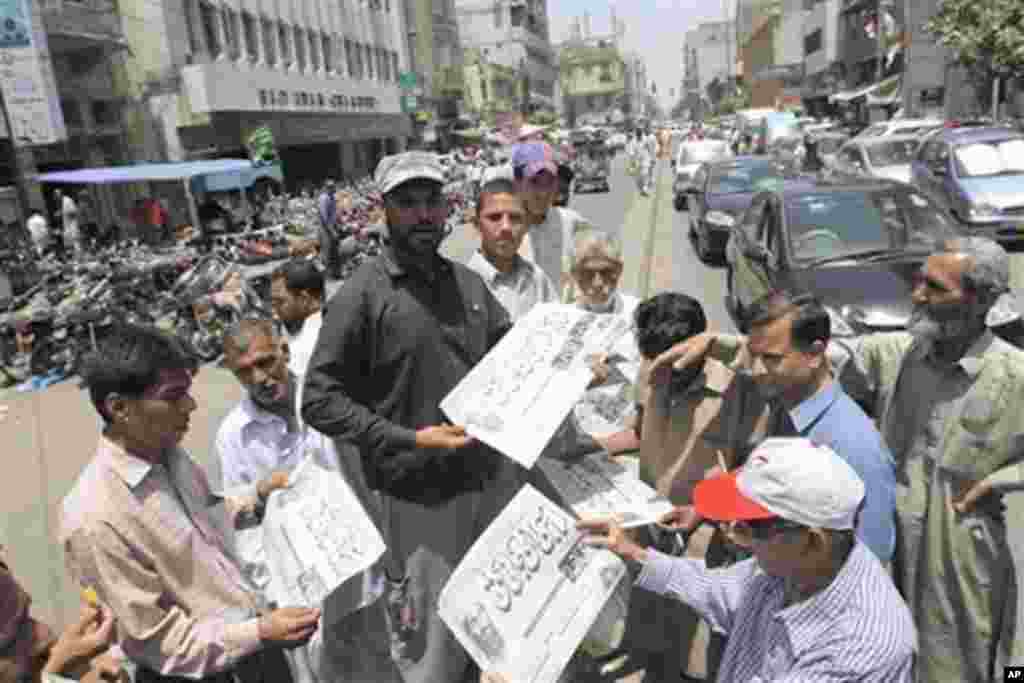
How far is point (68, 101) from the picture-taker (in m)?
19.8

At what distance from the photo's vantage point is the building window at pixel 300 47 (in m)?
34.5

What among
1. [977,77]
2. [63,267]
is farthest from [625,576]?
[977,77]

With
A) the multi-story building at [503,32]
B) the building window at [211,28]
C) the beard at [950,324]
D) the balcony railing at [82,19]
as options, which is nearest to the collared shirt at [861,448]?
the beard at [950,324]

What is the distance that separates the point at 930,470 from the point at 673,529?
35.1 inches

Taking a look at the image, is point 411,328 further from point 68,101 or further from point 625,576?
point 68,101

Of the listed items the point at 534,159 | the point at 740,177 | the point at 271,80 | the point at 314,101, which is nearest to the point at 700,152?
the point at 740,177

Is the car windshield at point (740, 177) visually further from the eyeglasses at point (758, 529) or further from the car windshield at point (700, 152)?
the eyeglasses at point (758, 529)

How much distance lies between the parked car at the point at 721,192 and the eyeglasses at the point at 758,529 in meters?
10.3

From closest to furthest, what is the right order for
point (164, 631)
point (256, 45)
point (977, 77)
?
point (164, 631) < point (977, 77) < point (256, 45)

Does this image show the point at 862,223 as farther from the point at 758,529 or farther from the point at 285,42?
the point at 285,42

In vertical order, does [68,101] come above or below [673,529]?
above

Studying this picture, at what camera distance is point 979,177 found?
12.0 meters

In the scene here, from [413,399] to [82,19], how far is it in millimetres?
20494

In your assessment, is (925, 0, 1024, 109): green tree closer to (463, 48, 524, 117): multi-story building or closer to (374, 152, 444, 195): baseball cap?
(374, 152, 444, 195): baseball cap
